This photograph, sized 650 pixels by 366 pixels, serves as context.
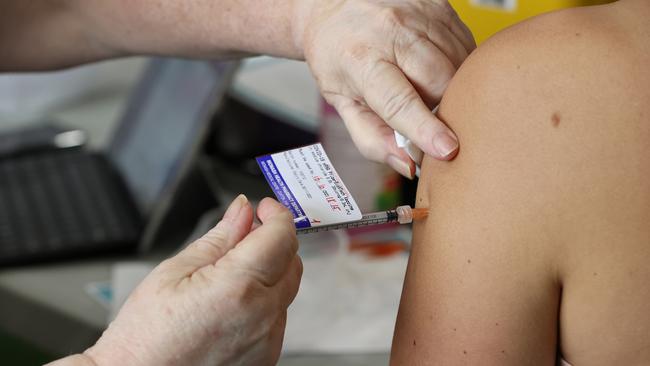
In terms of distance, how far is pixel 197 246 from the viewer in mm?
837

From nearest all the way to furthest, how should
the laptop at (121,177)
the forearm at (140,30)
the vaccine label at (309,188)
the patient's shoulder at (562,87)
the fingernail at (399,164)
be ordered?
the patient's shoulder at (562,87)
the vaccine label at (309,188)
the fingernail at (399,164)
the forearm at (140,30)
the laptop at (121,177)

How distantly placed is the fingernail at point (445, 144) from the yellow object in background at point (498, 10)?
676 mm

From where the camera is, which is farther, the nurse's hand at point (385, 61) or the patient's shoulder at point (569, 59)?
the nurse's hand at point (385, 61)

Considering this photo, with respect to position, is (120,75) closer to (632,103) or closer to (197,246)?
(197,246)

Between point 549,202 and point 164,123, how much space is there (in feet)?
3.55

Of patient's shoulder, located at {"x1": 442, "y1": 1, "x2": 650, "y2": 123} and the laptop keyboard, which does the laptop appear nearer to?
the laptop keyboard

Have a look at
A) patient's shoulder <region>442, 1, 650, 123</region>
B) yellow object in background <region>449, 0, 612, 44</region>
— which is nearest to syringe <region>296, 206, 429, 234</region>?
patient's shoulder <region>442, 1, 650, 123</region>

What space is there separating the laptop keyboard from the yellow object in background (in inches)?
27.3

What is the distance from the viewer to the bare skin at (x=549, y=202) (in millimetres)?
757

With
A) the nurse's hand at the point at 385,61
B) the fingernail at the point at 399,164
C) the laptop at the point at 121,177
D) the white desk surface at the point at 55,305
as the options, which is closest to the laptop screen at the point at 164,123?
the laptop at the point at 121,177

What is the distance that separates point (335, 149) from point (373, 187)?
0.32 feet

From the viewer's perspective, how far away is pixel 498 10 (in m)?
1.48

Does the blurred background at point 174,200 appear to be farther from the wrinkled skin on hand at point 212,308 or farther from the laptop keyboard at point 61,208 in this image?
the wrinkled skin on hand at point 212,308

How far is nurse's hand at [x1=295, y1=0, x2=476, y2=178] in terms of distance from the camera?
917 millimetres
